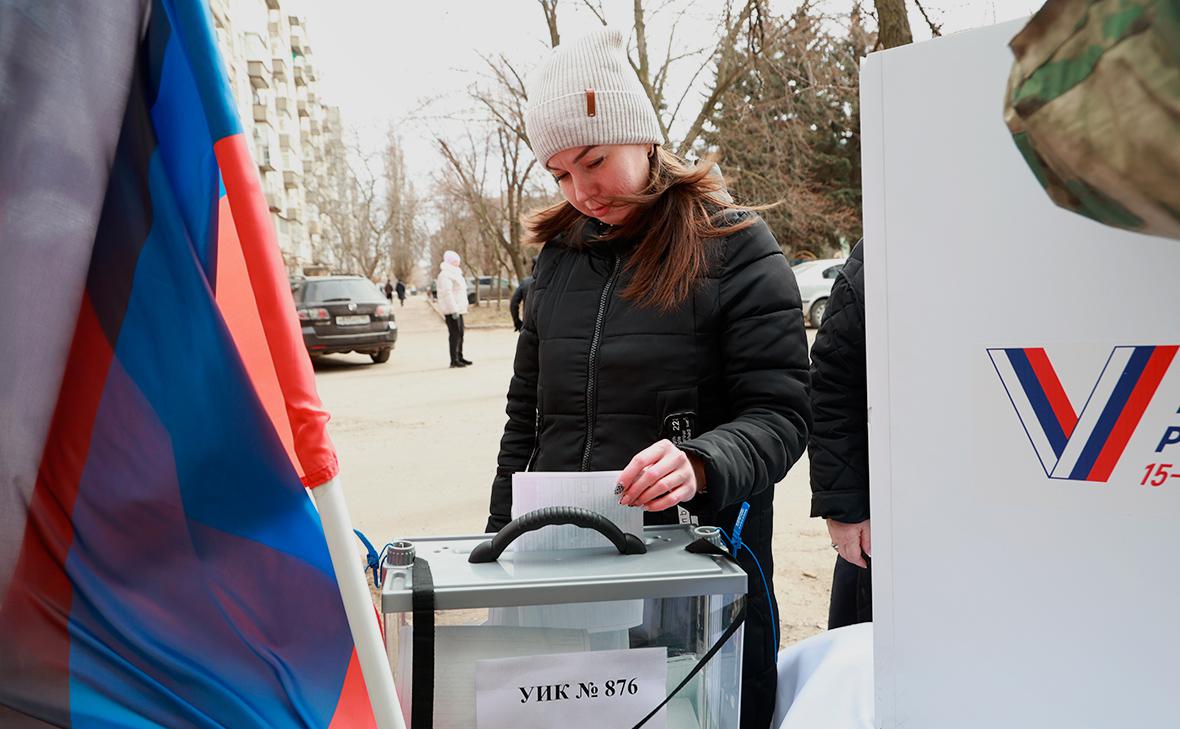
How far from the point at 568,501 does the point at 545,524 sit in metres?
0.07

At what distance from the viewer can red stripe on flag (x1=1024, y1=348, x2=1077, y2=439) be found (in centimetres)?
80

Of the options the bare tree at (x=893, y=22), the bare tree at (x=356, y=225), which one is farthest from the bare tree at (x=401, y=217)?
the bare tree at (x=893, y=22)

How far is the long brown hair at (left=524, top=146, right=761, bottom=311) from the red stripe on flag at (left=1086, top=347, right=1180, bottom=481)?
0.77 meters

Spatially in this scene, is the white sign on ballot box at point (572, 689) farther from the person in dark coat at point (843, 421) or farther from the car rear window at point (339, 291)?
the car rear window at point (339, 291)

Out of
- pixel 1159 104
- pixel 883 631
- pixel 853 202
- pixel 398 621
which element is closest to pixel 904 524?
pixel 883 631

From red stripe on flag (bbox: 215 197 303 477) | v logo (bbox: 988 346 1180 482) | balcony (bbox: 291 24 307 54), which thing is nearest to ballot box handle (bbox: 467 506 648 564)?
red stripe on flag (bbox: 215 197 303 477)

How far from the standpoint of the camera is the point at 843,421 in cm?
180

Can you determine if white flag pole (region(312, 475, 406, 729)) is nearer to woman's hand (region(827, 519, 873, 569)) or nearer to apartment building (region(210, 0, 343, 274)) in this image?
woman's hand (region(827, 519, 873, 569))

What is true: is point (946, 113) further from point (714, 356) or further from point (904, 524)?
point (714, 356)

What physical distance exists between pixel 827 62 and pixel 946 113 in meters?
9.34

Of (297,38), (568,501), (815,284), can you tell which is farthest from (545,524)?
(297,38)

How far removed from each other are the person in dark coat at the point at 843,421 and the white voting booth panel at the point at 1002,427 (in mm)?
803

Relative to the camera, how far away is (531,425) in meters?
1.76

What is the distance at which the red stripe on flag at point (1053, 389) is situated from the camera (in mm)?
795
